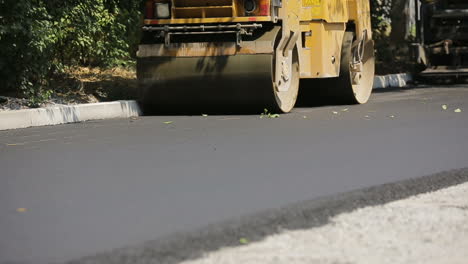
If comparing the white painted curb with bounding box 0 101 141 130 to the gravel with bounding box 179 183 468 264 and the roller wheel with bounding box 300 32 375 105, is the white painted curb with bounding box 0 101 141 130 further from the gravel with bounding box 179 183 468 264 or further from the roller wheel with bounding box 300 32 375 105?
the gravel with bounding box 179 183 468 264

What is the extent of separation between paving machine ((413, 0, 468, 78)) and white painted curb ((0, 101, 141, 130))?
892cm

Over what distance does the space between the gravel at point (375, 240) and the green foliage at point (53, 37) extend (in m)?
8.59

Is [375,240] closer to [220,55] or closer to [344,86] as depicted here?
[220,55]

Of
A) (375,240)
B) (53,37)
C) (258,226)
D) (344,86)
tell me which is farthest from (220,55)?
(375,240)

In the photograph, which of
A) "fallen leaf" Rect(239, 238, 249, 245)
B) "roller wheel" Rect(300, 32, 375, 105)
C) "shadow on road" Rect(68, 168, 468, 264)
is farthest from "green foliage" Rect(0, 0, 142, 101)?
"fallen leaf" Rect(239, 238, 249, 245)

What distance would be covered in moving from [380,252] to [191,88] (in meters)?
9.54

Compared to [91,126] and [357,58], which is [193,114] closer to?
[91,126]

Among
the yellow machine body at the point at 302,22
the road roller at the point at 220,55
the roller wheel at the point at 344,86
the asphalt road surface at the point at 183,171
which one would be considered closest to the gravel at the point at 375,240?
the asphalt road surface at the point at 183,171

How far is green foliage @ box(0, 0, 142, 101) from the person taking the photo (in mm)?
14578

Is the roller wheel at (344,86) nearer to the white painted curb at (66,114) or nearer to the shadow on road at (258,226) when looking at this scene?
the white painted curb at (66,114)

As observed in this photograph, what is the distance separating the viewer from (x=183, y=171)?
8.89 metres

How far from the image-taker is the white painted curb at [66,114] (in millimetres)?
13613

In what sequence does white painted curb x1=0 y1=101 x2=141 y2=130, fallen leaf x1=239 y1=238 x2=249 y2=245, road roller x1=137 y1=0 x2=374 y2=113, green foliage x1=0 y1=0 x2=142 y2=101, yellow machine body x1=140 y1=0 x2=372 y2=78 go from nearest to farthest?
fallen leaf x1=239 y1=238 x2=249 y2=245
white painted curb x1=0 y1=101 x2=141 y2=130
green foliage x1=0 y1=0 x2=142 y2=101
road roller x1=137 y1=0 x2=374 y2=113
yellow machine body x1=140 y1=0 x2=372 y2=78

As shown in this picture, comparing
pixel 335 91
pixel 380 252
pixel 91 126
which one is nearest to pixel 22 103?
pixel 91 126
